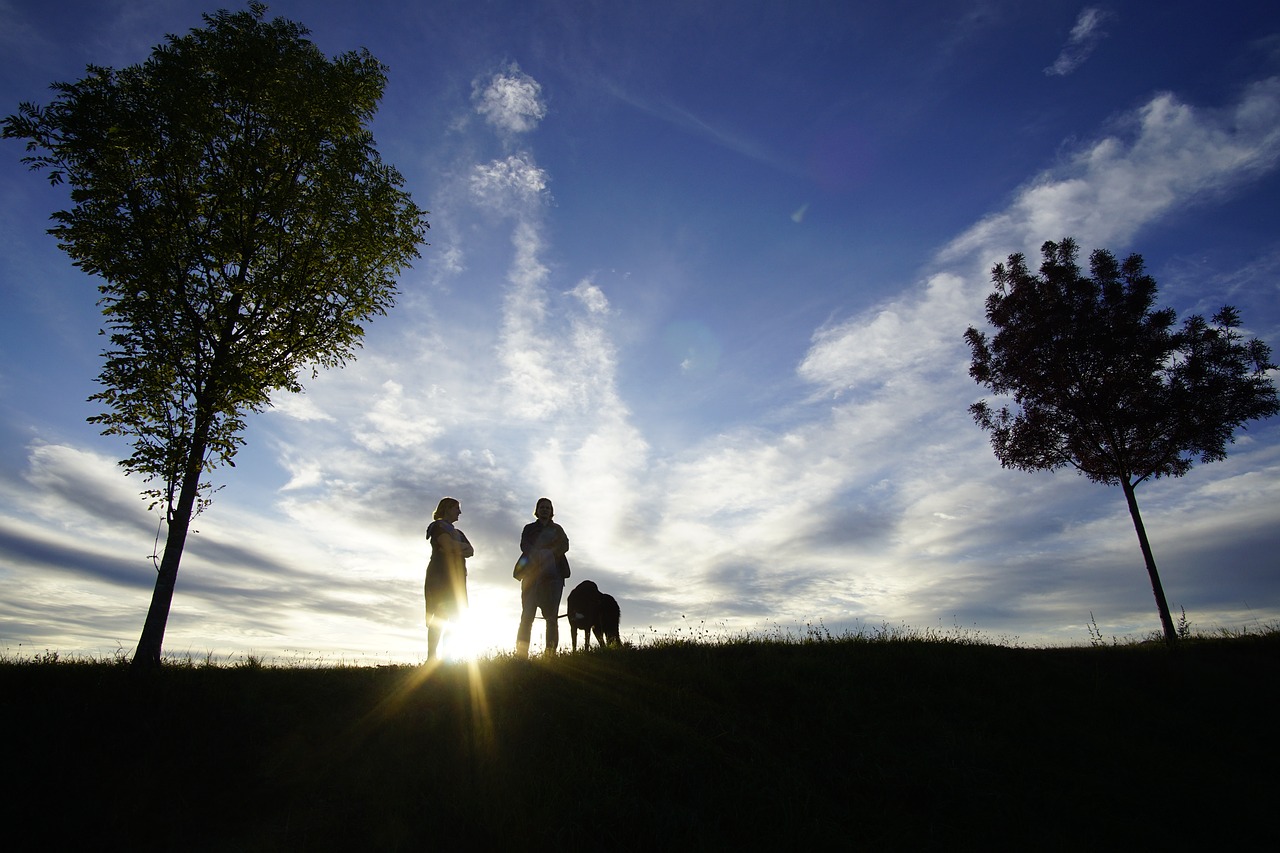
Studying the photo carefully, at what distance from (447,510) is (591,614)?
4676 millimetres

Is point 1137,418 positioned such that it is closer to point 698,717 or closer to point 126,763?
point 698,717

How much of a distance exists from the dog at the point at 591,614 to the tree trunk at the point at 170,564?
7.21 meters

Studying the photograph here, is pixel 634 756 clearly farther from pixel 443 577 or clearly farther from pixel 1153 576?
pixel 1153 576

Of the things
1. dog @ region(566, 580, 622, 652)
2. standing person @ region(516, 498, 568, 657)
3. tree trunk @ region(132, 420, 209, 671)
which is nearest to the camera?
tree trunk @ region(132, 420, 209, 671)

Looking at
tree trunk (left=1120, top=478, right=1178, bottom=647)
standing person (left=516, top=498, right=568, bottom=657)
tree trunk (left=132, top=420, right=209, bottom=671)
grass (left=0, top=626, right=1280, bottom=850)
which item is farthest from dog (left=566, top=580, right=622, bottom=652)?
tree trunk (left=1120, top=478, right=1178, bottom=647)

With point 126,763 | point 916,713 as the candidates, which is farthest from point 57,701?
point 916,713

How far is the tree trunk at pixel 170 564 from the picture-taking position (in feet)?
31.4

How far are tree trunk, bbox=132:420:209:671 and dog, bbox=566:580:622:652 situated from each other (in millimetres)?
7214

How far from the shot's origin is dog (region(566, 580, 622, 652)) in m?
13.7

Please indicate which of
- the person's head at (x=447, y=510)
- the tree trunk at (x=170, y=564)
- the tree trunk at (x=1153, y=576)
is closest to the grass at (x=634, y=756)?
the tree trunk at (x=170, y=564)

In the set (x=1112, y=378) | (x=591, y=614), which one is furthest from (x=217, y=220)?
(x=1112, y=378)

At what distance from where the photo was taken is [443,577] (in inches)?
410

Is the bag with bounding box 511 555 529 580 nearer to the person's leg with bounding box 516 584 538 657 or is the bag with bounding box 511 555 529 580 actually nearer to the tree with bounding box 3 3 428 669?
the person's leg with bounding box 516 584 538 657

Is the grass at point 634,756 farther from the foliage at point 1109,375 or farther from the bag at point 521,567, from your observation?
the foliage at point 1109,375
